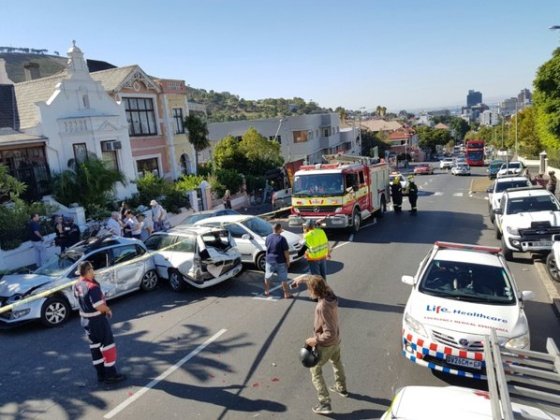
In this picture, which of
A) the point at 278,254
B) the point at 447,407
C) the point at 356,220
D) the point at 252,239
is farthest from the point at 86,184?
the point at 447,407

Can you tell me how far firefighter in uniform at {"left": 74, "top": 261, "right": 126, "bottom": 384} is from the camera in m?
6.46

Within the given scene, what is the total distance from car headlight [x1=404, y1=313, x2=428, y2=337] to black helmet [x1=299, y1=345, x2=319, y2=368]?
5.37 ft

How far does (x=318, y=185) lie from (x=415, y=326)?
10357 mm

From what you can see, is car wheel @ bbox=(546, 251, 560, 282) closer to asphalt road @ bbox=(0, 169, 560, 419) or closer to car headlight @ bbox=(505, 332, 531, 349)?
asphalt road @ bbox=(0, 169, 560, 419)

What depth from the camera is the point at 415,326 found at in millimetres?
6340

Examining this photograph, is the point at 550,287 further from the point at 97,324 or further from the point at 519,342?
the point at 97,324

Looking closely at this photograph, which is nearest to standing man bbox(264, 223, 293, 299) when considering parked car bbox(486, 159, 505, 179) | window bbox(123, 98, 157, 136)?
window bbox(123, 98, 157, 136)

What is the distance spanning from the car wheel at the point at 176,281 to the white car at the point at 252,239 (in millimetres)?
2092

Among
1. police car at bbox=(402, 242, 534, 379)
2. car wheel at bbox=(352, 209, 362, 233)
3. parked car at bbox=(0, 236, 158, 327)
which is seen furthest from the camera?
car wheel at bbox=(352, 209, 362, 233)

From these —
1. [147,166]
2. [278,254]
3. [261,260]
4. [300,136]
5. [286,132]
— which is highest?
[286,132]

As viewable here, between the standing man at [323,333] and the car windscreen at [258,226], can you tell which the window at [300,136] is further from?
the standing man at [323,333]

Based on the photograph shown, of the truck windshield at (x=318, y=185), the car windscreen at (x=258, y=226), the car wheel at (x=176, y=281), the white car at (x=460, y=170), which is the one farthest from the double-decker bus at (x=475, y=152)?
the car wheel at (x=176, y=281)

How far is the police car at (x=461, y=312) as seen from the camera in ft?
19.4

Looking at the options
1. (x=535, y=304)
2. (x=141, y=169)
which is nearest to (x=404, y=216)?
(x=535, y=304)
